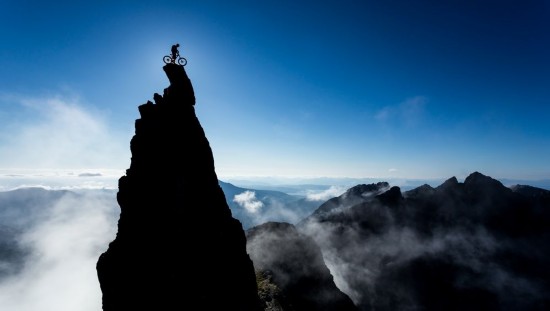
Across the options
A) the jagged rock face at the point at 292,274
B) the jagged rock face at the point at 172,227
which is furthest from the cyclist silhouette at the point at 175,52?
the jagged rock face at the point at 292,274

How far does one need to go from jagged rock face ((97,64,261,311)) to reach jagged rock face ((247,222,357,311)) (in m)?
45.5

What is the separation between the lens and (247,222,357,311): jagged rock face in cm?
7711

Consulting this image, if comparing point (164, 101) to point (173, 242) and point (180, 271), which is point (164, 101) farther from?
point (180, 271)

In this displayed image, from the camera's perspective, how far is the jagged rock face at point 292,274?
253ft

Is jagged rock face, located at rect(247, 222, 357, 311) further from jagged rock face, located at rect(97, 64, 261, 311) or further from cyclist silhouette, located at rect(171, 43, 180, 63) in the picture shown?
cyclist silhouette, located at rect(171, 43, 180, 63)

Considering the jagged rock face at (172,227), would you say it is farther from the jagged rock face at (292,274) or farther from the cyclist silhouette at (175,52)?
the jagged rock face at (292,274)

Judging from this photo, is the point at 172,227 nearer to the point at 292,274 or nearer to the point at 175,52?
the point at 175,52

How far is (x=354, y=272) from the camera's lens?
633 ft

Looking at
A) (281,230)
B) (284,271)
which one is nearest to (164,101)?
(284,271)

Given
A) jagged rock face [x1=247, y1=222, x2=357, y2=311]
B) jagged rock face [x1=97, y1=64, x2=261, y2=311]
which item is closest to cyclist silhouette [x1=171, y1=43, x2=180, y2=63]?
jagged rock face [x1=97, y1=64, x2=261, y2=311]

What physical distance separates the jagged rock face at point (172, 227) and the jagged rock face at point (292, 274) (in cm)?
4552

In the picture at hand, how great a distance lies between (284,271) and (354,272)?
12309 cm

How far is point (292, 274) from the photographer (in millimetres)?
89188

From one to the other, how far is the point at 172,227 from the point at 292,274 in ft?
229
